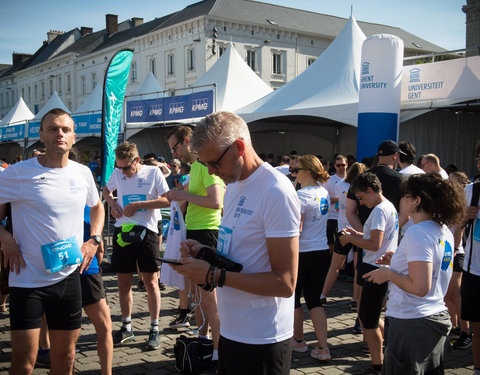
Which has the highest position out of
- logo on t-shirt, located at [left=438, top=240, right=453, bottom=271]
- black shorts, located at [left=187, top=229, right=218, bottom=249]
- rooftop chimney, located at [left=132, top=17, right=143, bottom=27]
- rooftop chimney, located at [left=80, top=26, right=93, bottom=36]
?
rooftop chimney, located at [left=80, top=26, right=93, bottom=36]

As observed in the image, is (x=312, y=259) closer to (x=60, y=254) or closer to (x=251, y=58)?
(x=60, y=254)

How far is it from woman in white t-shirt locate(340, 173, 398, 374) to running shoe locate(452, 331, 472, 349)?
1.18 meters

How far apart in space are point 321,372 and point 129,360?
1.69 m

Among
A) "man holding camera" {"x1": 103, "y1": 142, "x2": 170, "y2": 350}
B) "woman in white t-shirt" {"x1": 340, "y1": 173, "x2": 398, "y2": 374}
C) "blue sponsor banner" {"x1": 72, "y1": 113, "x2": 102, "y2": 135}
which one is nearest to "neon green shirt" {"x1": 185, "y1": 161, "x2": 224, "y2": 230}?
"man holding camera" {"x1": 103, "y1": 142, "x2": 170, "y2": 350}

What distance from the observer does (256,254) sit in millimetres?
2059

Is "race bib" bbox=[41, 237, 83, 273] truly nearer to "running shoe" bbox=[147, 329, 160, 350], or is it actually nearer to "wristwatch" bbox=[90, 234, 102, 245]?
"wristwatch" bbox=[90, 234, 102, 245]

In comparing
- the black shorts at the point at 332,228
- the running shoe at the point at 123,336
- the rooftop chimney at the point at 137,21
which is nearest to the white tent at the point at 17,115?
the black shorts at the point at 332,228

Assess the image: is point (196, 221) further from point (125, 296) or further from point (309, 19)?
point (309, 19)

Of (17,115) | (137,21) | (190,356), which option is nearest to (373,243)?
(190,356)

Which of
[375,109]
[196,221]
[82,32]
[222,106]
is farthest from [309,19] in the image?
[196,221]

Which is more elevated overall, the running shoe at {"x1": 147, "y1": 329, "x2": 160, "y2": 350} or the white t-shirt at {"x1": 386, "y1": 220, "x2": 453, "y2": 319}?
the white t-shirt at {"x1": 386, "y1": 220, "x2": 453, "y2": 319}

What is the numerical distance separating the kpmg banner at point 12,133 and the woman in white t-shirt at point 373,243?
22.1 m

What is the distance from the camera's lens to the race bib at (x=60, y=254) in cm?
285

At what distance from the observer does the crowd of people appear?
203 cm
